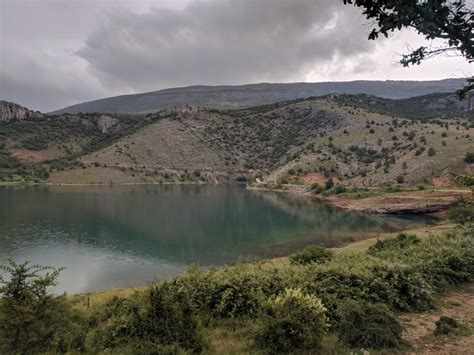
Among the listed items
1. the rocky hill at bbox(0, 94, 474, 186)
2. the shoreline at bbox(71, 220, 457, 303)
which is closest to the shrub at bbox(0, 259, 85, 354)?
the shoreline at bbox(71, 220, 457, 303)

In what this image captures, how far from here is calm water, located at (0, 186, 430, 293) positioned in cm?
3278

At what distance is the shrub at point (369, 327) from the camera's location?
8.83 meters

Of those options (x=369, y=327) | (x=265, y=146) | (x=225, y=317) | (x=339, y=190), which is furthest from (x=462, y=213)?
(x=265, y=146)

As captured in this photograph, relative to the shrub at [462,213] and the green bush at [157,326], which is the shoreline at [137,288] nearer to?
the green bush at [157,326]

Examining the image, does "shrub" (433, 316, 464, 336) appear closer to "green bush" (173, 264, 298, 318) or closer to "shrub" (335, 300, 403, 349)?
"shrub" (335, 300, 403, 349)

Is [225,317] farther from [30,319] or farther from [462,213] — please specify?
[462,213]

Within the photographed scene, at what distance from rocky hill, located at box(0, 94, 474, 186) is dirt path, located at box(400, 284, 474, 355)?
220 feet

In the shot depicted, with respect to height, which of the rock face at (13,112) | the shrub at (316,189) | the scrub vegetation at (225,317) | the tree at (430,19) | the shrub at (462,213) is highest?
the rock face at (13,112)

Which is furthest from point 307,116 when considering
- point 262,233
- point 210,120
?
point 262,233

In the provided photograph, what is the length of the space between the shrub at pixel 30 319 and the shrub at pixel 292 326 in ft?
15.4

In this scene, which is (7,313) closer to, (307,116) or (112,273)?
(112,273)

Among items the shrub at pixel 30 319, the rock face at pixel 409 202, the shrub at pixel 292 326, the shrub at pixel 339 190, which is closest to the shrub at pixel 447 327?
the shrub at pixel 292 326

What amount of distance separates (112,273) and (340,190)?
65.8 metres

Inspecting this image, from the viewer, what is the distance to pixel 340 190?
3410 inches
